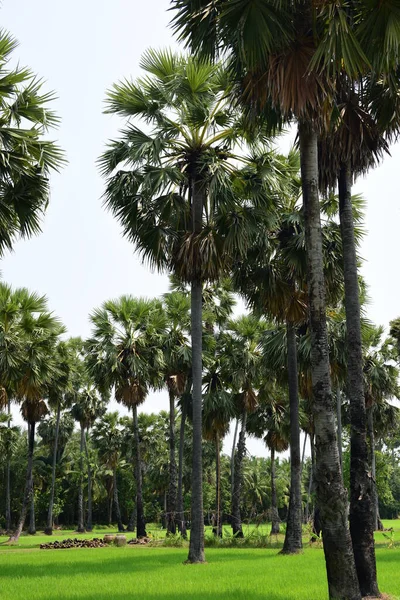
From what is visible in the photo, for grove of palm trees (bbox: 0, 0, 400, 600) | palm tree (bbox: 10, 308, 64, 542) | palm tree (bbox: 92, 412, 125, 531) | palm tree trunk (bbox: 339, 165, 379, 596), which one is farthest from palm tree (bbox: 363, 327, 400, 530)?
palm tree (bbox: 92, 412, 125, 531)

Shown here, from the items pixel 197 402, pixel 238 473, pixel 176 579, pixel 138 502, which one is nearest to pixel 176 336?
pixel 238 473

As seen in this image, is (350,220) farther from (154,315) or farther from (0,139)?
(154,315)

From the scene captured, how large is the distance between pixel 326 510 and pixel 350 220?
5.40 meters

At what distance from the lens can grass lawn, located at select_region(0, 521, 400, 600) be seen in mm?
11117

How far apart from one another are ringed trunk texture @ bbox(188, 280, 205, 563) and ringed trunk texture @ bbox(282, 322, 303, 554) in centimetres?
428

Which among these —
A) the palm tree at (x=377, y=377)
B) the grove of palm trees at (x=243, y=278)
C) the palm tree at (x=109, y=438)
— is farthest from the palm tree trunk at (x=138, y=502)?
the palm tree at (x=109, y=438)

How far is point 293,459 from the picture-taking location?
21.5 m

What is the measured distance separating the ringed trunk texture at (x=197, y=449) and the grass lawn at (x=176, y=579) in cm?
64

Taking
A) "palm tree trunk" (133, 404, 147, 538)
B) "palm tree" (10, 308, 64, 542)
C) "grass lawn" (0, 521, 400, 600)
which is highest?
"palm tree" (10, 308, 64, 542)

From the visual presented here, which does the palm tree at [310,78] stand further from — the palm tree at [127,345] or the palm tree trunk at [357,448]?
the palm tree at [127,345]

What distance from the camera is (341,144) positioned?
11.8 m

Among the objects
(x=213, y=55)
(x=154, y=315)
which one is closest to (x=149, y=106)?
(x=213, y=55)

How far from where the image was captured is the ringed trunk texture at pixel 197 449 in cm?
1731

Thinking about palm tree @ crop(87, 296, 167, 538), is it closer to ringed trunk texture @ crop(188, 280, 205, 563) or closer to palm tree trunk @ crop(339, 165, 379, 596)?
ringed trunk texture @ crop(188, 280, 205, 563)
